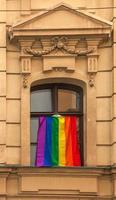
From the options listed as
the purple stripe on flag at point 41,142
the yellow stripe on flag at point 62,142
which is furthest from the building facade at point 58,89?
the yellow stripe on flag at point 62,142

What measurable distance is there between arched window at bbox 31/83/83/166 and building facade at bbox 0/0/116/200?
1.0 inches

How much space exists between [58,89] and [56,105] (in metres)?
0.43

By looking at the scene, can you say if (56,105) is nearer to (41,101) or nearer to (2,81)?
(41,101)

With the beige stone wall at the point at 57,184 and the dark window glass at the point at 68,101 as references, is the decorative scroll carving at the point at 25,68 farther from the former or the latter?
the beige stone wall at the point at 57,184

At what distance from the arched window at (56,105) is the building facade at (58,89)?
2 centimetres

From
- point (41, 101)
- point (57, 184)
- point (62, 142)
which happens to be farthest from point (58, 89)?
point (57, 184)

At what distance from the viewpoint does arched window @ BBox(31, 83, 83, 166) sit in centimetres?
2195

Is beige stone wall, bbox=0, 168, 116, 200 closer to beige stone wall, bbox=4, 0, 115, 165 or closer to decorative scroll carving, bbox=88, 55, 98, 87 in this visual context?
beige stone wall, bbox=4, 0, 115, 165

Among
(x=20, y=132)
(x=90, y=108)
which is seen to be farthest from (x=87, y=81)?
(x=20, y=132)

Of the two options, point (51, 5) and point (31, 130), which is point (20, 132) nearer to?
point (31, 130)

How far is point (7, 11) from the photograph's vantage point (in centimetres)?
2206

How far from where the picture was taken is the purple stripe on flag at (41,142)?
21.6 metres

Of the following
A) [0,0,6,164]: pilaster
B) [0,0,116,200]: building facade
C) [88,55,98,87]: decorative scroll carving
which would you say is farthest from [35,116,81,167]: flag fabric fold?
[88,55,98,87]: decorative scroll carving

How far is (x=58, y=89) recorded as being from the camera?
876 inches
